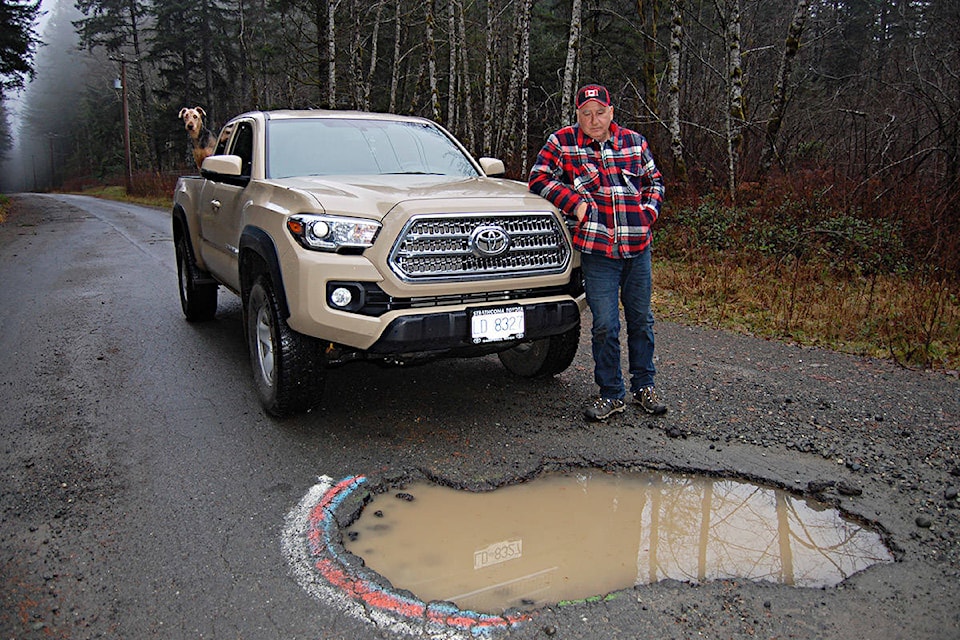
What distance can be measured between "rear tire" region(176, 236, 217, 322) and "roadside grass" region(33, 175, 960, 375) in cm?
484

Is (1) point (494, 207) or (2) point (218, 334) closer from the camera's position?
(1) point (494, 207)

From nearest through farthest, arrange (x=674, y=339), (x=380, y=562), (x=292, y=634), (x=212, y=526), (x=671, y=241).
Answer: (x=292, y=634), (x=380, y=562), (x=212, y=526), (x=674, y=339), (x=671, y=241)

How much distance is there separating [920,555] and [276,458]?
3155 millimetres

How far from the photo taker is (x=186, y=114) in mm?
12766

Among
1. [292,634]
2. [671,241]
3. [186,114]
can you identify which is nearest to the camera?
A: [292,634]

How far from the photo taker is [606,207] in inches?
168

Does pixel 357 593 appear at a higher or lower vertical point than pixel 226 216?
lower

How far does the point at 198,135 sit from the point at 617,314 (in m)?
10.1

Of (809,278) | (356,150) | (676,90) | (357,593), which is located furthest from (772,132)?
(357,593)

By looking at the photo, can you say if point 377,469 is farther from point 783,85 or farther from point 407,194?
point 783,85

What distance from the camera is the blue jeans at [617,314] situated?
14.4ft

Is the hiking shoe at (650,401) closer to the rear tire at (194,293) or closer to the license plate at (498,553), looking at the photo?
the license plate at (498,553)

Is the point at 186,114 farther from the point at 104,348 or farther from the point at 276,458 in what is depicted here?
the point at 276,458

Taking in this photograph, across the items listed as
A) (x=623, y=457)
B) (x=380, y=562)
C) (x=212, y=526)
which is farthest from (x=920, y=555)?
(x=212, y=526)
